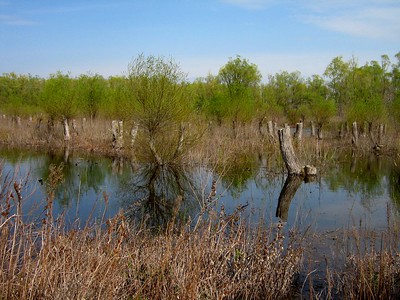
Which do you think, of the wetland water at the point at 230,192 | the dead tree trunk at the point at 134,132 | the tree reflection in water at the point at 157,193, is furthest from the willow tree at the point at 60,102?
the tree reflection in water at the point at 157,193

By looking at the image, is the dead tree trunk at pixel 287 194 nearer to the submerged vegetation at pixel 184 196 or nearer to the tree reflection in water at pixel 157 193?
the submerged vegetation at pixel 184 196

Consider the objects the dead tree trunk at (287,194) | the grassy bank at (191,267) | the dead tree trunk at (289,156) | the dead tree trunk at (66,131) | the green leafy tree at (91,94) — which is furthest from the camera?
the green leafy tree at (91,94)

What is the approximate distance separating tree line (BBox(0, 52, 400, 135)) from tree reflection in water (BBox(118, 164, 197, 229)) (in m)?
2.36

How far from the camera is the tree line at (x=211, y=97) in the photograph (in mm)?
20516

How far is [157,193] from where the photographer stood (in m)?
15.8

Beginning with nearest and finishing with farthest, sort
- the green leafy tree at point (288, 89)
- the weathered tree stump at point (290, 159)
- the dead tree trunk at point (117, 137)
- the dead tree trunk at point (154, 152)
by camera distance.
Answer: the weathered tree stump at point (290, 159) → the dead tree trunk at point (154, 152) → the dead tree trunk at point (117, 137) → the green leafy tree at point (288, 89)

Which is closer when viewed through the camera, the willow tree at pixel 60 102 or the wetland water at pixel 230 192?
the wetland water at pixel 230 192

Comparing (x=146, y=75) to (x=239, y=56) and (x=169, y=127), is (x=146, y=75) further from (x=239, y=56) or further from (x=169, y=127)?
(x=239, y=56)

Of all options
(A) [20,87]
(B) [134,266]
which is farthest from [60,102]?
(A) [20,87]

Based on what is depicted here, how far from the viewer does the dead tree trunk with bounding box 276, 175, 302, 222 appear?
12.2m

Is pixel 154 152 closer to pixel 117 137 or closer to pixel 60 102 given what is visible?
pixel 117 137

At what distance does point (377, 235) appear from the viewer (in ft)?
32.3

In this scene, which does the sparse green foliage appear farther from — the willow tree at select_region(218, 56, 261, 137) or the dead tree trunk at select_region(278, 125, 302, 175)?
the dead tree trunk at select_region(278, 125, 302, 175)

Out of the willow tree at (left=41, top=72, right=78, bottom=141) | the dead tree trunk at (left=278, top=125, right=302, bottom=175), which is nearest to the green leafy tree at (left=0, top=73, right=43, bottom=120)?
the willow tree at (left=41, top=72, right=78, bottom=141)
